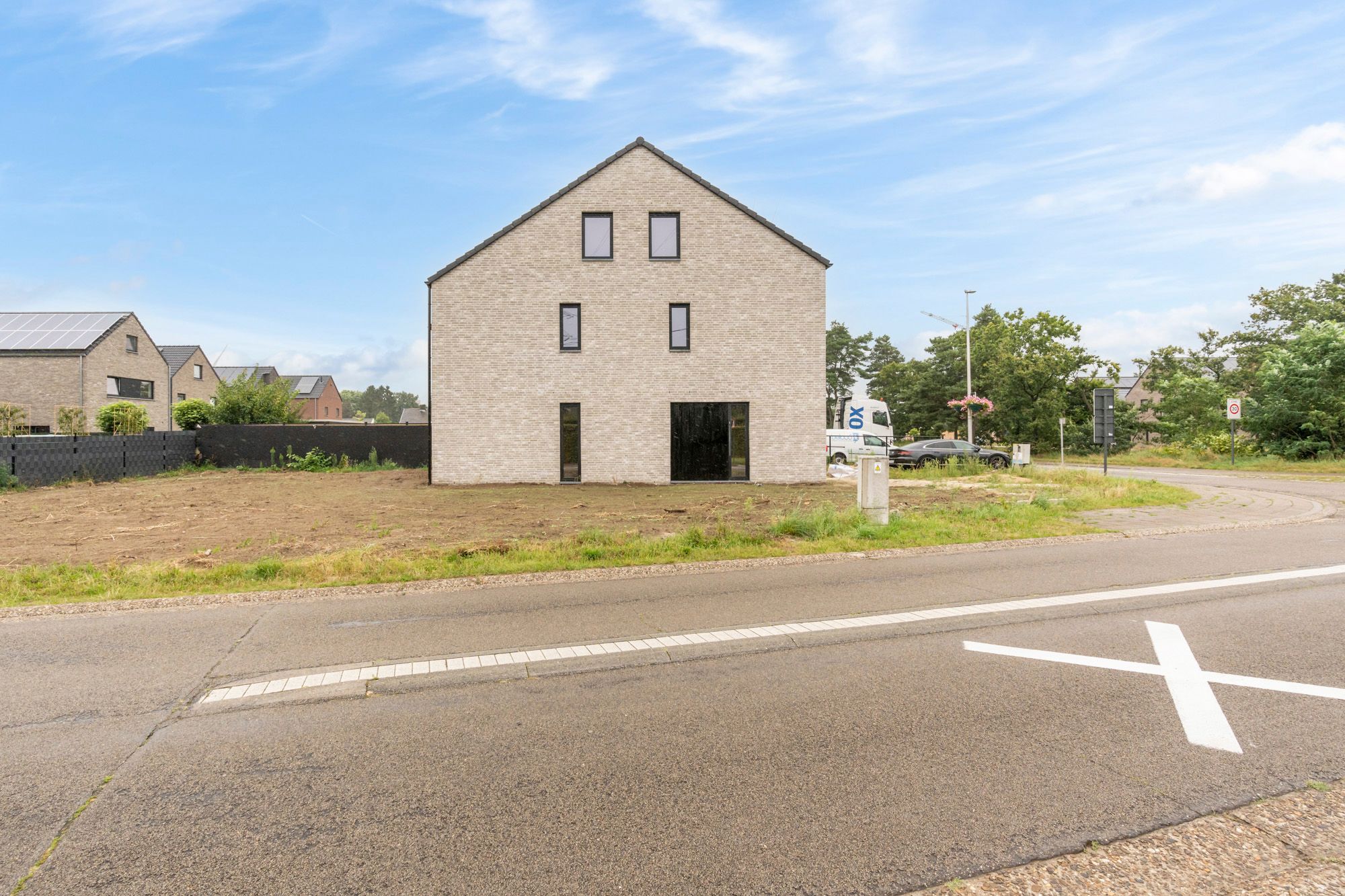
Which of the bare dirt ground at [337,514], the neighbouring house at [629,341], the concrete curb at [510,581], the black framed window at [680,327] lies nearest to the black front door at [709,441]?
the neighbouring house at [629,341]

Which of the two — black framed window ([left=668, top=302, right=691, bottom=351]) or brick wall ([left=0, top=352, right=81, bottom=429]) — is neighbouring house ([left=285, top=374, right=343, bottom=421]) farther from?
black framed window ([left=668, top=302, right=691, bottom=351])

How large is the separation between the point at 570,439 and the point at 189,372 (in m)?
49.3

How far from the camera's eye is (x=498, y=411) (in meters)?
20.8

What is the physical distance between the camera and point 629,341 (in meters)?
20.9

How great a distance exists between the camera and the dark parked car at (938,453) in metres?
29.5

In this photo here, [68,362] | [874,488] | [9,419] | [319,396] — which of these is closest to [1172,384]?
[874,488]

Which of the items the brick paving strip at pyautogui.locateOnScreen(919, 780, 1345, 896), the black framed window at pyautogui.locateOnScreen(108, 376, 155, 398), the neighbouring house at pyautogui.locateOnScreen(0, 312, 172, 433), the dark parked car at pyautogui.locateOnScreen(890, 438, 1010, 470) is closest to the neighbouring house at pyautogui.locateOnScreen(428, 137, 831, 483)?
the dark parked car at pyautogui.locateOnScreen(890, 438, 1010, 470)

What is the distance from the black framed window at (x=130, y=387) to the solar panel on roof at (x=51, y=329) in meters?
2.55

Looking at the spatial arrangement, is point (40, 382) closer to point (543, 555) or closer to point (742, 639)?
point (543, 555)

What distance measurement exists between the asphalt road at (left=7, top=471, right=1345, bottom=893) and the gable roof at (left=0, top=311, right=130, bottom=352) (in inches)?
1681

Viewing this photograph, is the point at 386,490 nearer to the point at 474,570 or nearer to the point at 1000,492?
the point at 474,570

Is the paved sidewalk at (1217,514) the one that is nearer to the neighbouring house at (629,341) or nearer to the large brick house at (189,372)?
the neighbouring house at (629,341)

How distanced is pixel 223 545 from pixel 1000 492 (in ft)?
54.0

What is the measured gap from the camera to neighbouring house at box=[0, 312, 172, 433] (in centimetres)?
3744
